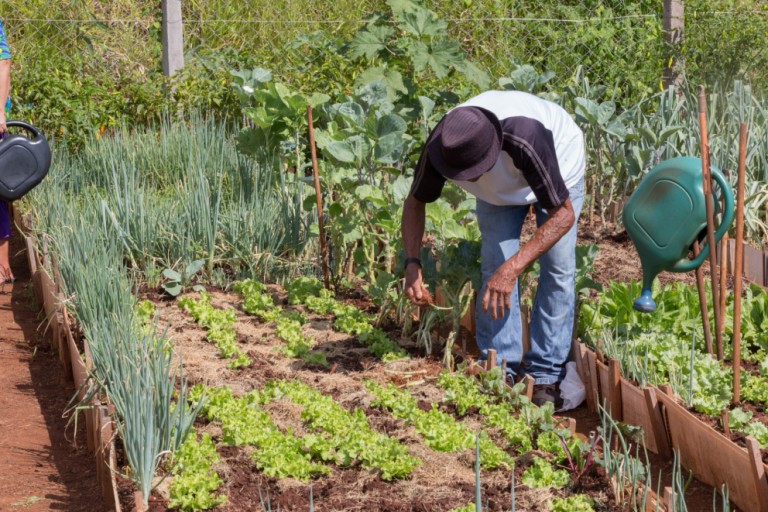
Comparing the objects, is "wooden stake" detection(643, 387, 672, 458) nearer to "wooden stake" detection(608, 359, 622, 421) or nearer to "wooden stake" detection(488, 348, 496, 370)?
"wooden stake" detection(608, 359, 622, 421)

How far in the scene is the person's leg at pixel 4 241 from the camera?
518cm

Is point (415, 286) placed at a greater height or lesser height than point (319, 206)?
lesser

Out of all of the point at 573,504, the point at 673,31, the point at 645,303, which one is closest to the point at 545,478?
the point at 573,504

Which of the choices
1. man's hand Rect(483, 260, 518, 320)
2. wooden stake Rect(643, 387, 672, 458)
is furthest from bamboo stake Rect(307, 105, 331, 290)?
wooden stake Rect(643, 387, 672, 458)

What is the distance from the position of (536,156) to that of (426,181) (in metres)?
0.42

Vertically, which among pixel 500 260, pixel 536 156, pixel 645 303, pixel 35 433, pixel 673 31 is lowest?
pixel 35 433

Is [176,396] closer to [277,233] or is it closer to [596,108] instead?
[277,233]

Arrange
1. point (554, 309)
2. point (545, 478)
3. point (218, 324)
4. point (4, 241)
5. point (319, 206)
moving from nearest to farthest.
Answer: point (545, 478)
point (554, 309)
point (218, 324)
point (319, 206)
point (4, 241)

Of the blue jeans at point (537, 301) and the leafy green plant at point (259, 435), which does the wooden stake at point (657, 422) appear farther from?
the leafy green plant at point (259, 435)

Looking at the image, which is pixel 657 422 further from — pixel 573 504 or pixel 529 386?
pixel 573 504

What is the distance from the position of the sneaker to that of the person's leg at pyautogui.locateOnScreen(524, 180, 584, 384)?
3cm

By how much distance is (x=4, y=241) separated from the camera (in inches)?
206

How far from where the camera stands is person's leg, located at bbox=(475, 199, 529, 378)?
147 inches

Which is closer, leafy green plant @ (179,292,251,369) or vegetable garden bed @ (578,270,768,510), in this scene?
vegetable garden bed @ (578,270,768,510)
